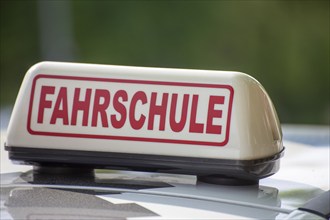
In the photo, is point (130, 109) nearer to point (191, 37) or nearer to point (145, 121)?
point (145, 121)

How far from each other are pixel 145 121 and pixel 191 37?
10.2 m

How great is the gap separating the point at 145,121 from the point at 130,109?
3 centimetres

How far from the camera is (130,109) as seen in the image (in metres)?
1.24

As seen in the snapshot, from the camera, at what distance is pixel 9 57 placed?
35.7 ft

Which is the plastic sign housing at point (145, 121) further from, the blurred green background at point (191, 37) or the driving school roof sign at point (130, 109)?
the blurred green background at point (191, 37)

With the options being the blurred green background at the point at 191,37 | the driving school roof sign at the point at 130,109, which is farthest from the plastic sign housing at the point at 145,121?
the blurred green background at the point at 191,37

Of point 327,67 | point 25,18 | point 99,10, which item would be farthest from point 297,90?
point 25,18

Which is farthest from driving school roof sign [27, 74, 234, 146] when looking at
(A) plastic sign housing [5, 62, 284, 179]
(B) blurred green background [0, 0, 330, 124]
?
(B) blurred green background [0, 0, 330, 124]

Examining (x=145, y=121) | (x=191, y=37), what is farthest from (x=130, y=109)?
(x=191, y=37)

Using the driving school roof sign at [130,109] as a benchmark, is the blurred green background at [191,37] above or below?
below

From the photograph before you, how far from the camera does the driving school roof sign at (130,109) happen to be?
1.22m

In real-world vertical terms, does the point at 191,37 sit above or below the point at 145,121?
below

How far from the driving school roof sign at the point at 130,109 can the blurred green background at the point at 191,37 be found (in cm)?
927

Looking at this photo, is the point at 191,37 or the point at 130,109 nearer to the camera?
the point at 130,109
